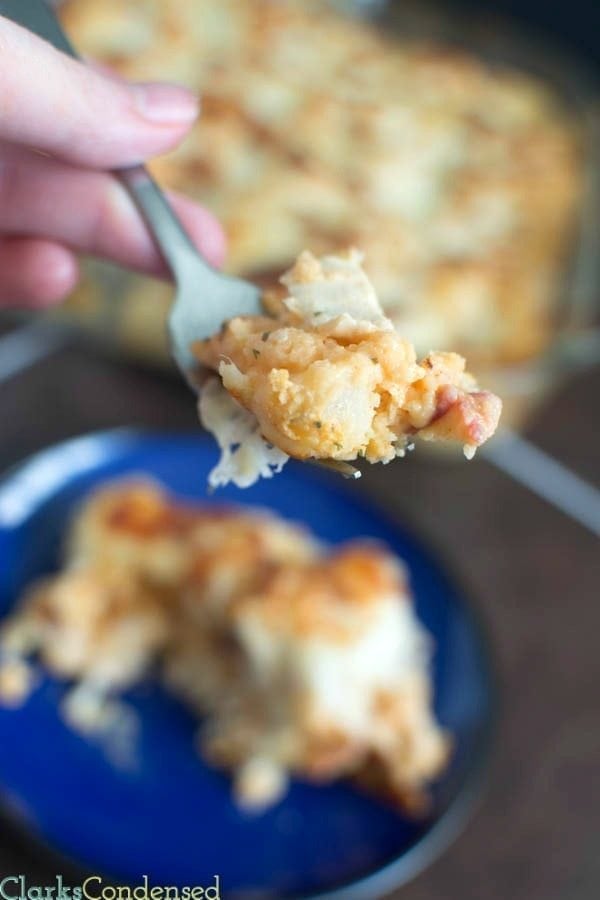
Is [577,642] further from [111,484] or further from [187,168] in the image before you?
[187,168]

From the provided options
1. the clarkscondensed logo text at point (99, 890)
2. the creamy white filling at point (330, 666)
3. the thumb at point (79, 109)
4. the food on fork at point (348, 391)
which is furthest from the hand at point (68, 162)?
the clarkscondensed logo text at point (99, 890)

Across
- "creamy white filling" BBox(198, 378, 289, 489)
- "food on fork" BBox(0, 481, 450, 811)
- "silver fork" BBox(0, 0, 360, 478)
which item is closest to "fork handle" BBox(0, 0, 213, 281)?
"silver fork" BBox(0, 0, 360, 478)

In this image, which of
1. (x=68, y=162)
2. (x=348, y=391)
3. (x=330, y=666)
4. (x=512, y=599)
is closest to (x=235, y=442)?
(x=348, y=391)

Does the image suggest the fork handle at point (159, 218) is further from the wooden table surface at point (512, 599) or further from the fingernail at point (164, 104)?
the wooden table surface at point (512, 599)

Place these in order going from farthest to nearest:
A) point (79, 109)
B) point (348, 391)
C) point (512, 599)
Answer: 1. point (512, 599)
2. point (79, 109)
3. point (348, 391)

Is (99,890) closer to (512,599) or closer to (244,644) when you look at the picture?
(244,644)

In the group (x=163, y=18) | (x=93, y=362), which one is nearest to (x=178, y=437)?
(x=93, y=362)
